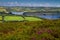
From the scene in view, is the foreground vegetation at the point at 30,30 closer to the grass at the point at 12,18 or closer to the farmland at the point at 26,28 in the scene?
the farmland at the point at 26,28

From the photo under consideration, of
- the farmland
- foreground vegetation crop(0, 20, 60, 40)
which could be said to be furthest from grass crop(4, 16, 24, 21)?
foreground vegetation crop(0, 20, 60, 40)

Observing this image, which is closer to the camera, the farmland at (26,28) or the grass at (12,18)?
the farmland at (26,28)

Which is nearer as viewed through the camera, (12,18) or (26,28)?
(26,28)

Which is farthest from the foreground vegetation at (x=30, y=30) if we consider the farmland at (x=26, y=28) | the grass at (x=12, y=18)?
the grass at (x=12, y=18)

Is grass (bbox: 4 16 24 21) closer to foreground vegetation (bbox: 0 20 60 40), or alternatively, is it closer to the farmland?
the farmland

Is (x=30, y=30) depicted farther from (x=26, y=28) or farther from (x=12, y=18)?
(x=12, y=18)

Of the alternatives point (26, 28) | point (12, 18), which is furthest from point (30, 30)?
point (12, 18)

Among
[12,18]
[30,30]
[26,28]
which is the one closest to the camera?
[30,30]

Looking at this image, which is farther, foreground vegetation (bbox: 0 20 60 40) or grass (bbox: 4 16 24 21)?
grass (bbox: 4 16 24 21)

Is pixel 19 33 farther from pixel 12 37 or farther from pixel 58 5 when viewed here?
pixel 58 5
